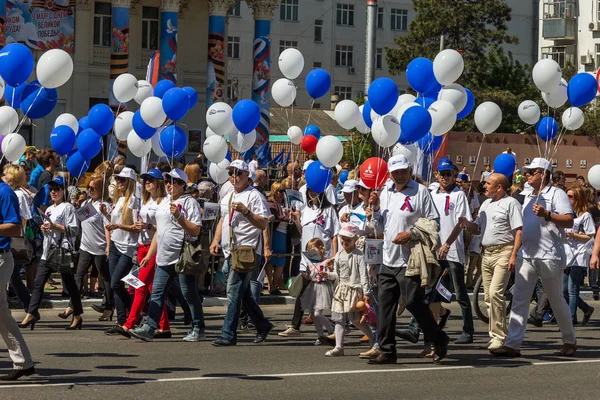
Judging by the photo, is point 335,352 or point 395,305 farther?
point 335,352

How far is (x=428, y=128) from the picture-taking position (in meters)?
14.0

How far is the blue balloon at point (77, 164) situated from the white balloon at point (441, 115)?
484cm

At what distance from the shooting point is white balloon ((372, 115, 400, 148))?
15.0m

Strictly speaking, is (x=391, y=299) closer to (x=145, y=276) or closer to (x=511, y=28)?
(x=145, y=276)

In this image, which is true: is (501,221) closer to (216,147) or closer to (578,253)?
(578,253)

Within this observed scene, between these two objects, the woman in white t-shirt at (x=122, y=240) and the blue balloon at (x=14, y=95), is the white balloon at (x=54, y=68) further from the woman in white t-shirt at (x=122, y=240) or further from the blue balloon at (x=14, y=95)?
the woman in white t-shirt at (x=122, y=240)

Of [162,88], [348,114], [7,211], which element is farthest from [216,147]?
[7,211]

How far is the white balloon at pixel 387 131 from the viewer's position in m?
15.0

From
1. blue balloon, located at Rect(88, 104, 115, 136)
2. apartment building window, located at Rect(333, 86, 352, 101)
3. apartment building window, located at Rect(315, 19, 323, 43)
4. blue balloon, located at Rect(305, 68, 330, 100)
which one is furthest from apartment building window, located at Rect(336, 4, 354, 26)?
blue balloon, located at Rect(88, 104, 115, 136)

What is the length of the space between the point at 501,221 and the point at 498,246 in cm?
25

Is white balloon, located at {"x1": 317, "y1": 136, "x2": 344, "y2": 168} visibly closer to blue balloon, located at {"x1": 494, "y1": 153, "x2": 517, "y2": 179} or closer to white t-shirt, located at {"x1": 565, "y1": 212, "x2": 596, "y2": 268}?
blue balloon, located at {"x1": 494, "y1": 153, "x2": 517, "y2": 179}

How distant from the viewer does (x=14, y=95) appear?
1580 centimetres

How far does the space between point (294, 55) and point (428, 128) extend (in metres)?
4.97

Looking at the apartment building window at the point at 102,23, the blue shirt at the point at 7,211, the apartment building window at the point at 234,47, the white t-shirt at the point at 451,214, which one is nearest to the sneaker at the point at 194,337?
the white t-shirt at the point at 451,214
